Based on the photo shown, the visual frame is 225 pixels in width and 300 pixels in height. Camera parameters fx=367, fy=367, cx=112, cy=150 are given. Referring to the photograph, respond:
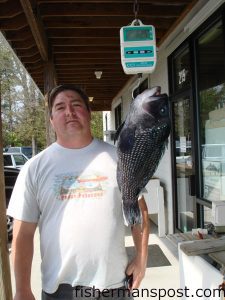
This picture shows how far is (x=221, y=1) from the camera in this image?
3.40 m

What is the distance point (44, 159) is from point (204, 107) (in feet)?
9.87

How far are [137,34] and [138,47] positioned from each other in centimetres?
9

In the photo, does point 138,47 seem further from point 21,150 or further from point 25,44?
point 21,150

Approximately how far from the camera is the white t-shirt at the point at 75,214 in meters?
1.59

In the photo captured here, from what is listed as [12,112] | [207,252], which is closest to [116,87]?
[207,252]

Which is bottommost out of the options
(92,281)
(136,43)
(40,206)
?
(92,281)

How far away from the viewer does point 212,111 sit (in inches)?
161

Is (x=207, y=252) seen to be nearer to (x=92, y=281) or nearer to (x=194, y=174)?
(x=92, y=281)

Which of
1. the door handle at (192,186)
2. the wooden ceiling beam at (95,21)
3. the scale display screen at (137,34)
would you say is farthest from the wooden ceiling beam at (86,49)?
the scale display screen at (137,34)

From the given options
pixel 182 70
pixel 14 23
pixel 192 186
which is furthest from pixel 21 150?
pixel 192 186

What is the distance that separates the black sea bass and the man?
378mm

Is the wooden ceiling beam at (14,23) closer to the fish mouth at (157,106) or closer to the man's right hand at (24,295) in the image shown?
the man's right hand at (24,295)

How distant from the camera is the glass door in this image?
4785 millimetres

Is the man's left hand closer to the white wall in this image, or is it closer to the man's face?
the man's face
